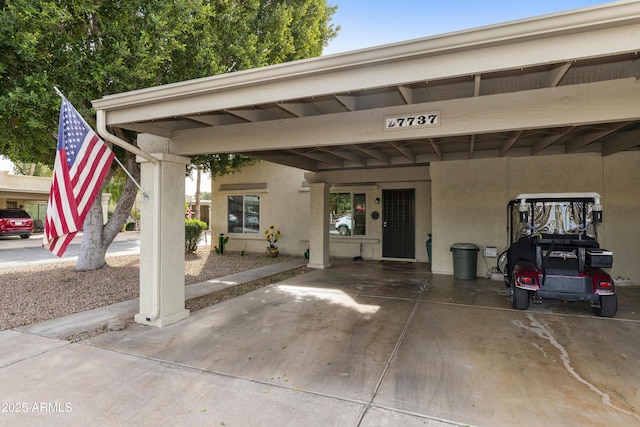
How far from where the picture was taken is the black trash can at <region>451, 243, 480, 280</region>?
25.9ft

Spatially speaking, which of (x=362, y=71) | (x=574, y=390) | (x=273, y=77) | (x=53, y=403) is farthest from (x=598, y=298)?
(x=53, y=403)

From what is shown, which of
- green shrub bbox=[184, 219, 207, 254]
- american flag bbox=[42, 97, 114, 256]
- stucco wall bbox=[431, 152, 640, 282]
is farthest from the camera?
green shrub bbox=[184, 219, 207, 254]

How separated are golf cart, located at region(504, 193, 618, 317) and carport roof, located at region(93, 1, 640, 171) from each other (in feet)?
4.71

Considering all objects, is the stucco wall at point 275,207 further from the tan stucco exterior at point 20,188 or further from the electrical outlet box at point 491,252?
the tan stucco exterior at point 20,188

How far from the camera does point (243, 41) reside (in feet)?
28.5

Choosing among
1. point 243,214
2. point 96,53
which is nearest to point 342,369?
point 96,53

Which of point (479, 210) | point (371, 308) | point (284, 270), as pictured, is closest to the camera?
point (371, 308)

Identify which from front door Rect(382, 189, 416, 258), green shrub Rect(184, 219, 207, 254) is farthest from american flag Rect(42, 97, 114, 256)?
front door Rect(382, 189, 416, 258)

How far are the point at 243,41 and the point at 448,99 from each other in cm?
669

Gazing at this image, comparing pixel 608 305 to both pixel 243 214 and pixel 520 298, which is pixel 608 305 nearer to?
pixel 520 298

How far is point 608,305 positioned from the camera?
4.93m

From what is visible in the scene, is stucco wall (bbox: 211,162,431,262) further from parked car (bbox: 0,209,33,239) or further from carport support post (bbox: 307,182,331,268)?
parked car (bbox: 0,209,33,239)

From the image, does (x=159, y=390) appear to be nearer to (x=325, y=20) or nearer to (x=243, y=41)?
(x=243, y=41)

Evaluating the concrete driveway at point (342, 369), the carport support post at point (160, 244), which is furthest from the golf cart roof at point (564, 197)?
the carport support post at point (160, 244)
